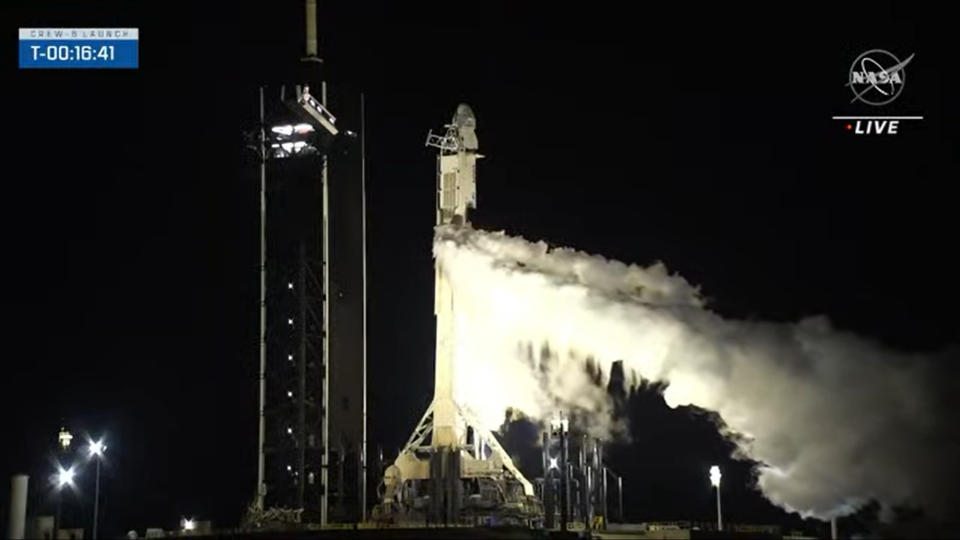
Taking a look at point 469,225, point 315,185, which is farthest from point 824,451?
point 315,185

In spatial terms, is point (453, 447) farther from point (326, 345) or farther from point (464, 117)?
point (464, 117)

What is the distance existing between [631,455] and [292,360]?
24968 millimetres

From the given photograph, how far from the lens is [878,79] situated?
48250 mm

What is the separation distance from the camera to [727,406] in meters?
42.2

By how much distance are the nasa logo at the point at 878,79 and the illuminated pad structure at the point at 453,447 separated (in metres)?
24.8

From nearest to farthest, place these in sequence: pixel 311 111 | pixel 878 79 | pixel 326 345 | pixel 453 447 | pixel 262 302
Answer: pixel 878 79 → pixel 453 447 → pixel 311 111 → pixel 326 345 → pixel 262 302

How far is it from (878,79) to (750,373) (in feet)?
49.9

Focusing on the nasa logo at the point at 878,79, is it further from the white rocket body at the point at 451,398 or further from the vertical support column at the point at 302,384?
the vertical support column at the point at 302,384

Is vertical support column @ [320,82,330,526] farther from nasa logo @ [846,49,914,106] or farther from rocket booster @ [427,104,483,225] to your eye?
nasa logo @ [846,49,914,106]

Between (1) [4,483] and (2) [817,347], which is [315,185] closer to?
(1) [4,483]

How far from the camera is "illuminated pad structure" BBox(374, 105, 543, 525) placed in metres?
61.4

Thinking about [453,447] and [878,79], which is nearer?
[878,79]

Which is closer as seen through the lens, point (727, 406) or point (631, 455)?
point (727, 406)

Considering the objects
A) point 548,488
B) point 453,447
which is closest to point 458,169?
point 453,447
